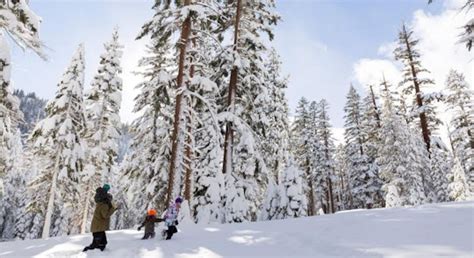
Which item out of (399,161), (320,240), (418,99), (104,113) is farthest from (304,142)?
(320,240)

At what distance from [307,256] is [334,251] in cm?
62

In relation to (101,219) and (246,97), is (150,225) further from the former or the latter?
(246,97)

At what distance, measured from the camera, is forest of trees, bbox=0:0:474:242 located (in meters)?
16.1

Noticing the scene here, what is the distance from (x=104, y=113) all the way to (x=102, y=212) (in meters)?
20.2

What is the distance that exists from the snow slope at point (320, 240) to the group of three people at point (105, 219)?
29 cm

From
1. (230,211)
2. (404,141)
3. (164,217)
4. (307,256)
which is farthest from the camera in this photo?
(404,141)

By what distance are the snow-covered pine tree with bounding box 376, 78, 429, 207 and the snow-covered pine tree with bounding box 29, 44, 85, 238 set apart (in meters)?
25.3

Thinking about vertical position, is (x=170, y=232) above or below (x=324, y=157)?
below

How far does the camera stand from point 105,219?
950 cm

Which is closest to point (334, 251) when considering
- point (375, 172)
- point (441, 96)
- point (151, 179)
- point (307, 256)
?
point (307, 256)

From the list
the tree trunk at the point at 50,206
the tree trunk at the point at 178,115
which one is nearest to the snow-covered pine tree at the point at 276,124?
the tree trunk at the point at 178,115

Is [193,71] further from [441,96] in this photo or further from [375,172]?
[375,172]

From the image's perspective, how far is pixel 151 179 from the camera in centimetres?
2180

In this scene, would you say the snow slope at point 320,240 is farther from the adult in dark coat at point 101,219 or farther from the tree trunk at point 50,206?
the tree trunk at point 50,206
